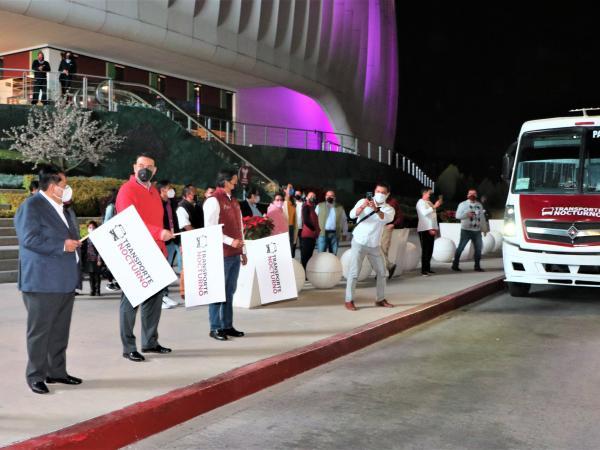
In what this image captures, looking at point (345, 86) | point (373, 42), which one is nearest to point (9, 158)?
point (345, 86)

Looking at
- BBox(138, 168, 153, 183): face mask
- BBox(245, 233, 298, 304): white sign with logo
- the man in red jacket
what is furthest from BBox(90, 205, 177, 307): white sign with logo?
BBox(245, 233, 298, 304): white sign with logo

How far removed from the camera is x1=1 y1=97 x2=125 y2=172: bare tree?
70.0 feet

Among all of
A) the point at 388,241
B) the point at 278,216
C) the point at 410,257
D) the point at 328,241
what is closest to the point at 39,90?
the point at 328,241

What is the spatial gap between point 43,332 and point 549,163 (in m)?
9.33

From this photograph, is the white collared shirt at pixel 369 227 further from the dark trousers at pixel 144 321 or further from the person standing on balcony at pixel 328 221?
the person standing on balcony at pixel 328 221

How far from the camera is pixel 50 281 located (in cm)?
562

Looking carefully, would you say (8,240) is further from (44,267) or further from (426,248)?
(44,267)

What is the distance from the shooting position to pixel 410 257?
15.1 m

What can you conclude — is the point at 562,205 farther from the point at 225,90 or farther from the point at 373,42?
the point at 373,42

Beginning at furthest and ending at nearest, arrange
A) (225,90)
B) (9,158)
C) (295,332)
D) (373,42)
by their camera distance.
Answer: (373,42) → (225,90) → (9,158) → (295,332)

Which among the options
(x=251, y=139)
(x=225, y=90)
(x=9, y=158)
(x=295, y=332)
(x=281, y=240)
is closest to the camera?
(x=295, y=332)

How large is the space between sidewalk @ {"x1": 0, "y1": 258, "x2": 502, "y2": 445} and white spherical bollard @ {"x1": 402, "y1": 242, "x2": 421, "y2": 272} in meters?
2.51

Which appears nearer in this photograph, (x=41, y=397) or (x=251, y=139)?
(x=41, y=397)

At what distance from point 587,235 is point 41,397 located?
336 inches
